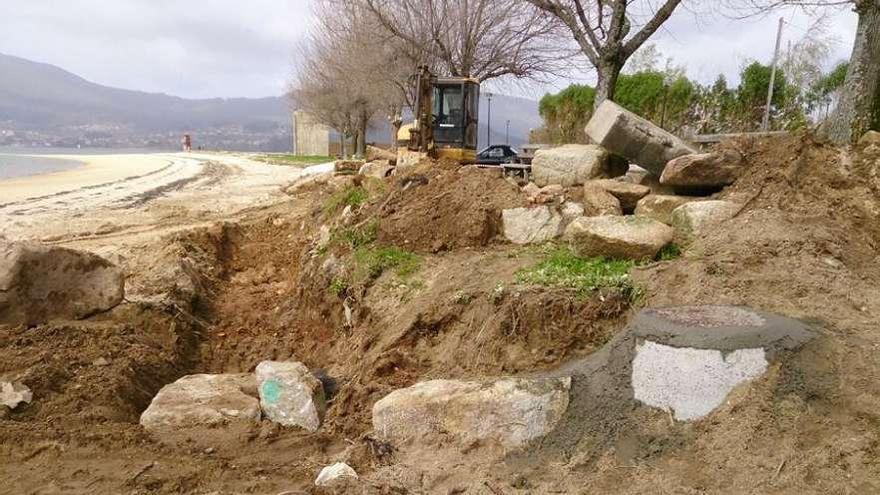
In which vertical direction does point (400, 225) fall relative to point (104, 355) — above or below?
above

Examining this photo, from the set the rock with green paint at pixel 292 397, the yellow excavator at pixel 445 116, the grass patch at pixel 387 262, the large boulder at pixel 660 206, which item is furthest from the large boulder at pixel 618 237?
the yellow excavator at pixel 445 116

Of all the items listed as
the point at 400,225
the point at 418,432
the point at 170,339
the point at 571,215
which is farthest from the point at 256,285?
the point at 418,432

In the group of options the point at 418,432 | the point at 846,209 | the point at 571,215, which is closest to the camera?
the point at 418,432

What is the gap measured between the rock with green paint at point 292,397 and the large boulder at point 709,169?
13.9ft

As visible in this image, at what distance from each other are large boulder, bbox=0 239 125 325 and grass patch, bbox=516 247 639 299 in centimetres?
429

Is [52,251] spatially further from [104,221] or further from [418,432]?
[104,221]

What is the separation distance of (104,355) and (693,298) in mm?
4951

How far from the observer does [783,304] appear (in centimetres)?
441

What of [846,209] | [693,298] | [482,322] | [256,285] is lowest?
[256,285]

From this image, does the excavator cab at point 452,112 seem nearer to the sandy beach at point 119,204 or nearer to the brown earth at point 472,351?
the sandy beach at point 119,204

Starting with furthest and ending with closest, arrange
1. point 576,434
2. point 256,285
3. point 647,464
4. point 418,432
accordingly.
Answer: point 256,285 → point 418,432 → point 576,434 → point 647,464

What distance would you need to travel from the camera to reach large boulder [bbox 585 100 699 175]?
713cm

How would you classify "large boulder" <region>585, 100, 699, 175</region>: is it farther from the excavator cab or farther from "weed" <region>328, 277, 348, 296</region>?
the excavator cab

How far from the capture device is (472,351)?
188 inches
